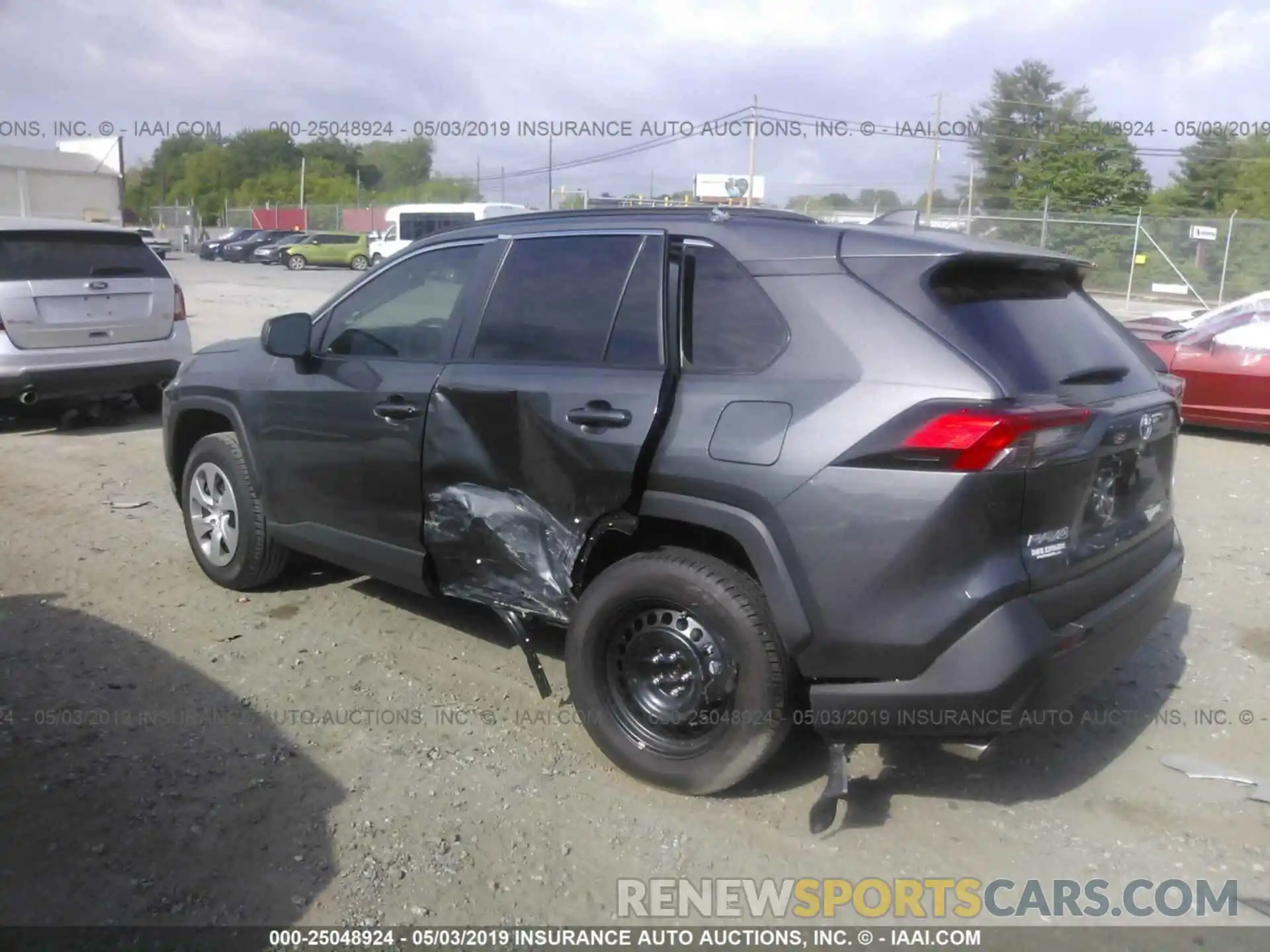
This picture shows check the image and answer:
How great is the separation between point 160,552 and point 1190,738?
5176mm

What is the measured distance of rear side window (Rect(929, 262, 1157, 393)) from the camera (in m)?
3.26

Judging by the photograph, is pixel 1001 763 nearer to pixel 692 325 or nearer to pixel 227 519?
pixel 692 325

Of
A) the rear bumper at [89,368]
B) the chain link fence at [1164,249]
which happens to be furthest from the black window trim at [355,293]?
the chain link fence at [1164,249]

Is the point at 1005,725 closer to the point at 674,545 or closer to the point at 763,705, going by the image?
the point at 763,705

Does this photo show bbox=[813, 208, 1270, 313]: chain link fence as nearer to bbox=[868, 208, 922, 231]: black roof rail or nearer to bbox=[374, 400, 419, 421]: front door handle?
bbox=[868, 208, 922, 231]: black roof rail

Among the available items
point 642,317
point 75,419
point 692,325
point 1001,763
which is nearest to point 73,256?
point 75,419

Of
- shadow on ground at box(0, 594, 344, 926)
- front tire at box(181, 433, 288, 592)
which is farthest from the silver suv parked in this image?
→ shadow on ground at box(0, 594, 344, 926)

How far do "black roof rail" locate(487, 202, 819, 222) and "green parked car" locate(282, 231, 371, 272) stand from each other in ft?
130

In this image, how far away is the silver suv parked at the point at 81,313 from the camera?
8.41 meters

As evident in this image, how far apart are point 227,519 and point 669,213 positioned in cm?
283

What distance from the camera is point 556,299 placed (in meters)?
4.11

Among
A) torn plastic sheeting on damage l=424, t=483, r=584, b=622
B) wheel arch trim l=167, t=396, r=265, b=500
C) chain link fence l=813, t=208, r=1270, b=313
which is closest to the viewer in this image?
torn plastic sheeting on damage l=424, t=483, r=584, b=622

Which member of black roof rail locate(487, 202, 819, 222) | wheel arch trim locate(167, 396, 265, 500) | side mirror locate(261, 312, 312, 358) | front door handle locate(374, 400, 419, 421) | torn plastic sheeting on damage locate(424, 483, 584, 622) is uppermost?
black roof rail locate(487, 202, 819, 222)

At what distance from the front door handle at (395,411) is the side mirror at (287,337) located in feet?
1.96
